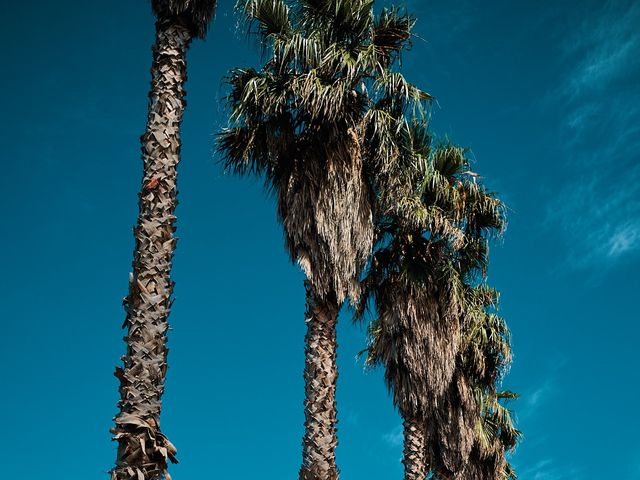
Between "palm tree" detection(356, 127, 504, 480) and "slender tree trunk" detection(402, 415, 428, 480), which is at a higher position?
"palm tree" detection(356, 127, 504, 480)

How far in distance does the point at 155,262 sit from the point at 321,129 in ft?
20.7

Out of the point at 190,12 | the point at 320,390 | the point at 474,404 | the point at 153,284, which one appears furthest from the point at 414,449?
the point at 190,12

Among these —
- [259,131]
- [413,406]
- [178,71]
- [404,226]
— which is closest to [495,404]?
[413,406]

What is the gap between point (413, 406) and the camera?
15.7 m

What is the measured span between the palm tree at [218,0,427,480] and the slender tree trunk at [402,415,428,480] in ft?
15.0

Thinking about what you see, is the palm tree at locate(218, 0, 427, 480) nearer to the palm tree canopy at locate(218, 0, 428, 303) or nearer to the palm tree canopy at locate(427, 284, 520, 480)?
the palm tree canopy at locate(218, 0, 428, 303)

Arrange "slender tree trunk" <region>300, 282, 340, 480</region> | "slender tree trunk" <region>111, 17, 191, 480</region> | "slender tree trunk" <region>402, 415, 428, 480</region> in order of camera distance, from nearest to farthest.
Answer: "slender tree trunk" <region>111, 17, 191, 480</region> < "slender tree trunk" <region>300, 282, 340, 480</region> < "slender tree trunk" <region>402, 415, 428, 480</region>

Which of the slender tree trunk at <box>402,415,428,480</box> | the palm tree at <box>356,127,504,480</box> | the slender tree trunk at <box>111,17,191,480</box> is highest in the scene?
the palm tree at <box>356,127,504,480</box>

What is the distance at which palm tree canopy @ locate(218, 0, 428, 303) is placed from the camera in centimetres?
1247

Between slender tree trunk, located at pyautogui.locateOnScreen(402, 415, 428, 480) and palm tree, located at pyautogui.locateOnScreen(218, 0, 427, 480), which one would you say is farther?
slender tree trunk, located at pyautogui.locateOnScreen(402, 415, 428, 480)

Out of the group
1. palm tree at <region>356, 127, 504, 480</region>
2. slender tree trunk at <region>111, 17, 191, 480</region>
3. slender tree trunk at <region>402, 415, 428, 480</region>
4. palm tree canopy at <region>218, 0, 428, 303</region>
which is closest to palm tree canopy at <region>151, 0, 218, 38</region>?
slender tree trunk at <region>111, 17, 191, 480</region>

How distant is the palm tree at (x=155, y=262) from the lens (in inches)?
260

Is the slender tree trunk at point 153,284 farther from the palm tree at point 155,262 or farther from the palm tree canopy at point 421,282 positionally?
the palm tree canopy at point 421,282

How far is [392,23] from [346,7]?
2.77 feet
